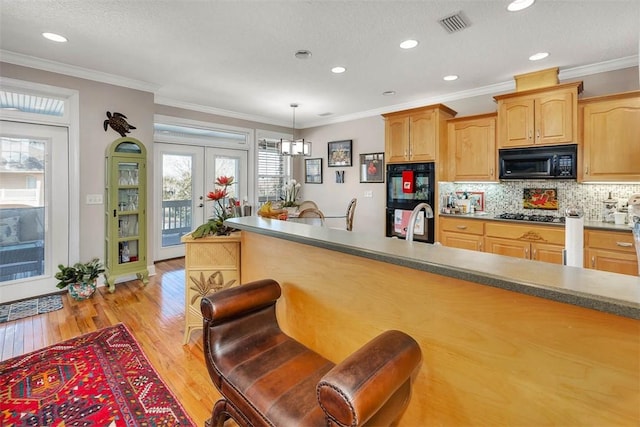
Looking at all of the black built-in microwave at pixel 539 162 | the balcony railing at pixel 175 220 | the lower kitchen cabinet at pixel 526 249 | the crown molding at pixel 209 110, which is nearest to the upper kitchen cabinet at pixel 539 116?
the black built-in microwave at pixel 539 162

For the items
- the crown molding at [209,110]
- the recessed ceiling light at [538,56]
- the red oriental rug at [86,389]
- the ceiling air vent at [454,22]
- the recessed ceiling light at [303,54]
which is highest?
the crown molding at [209,110]

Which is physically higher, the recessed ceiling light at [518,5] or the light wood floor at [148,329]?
the recessed ceiling light at [518,5]

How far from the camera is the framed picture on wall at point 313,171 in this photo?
6602 millimetres

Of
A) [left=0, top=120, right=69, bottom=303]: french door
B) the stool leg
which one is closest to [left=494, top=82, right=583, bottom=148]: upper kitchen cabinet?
the stool leg

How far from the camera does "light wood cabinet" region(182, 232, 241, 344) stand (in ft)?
8.01

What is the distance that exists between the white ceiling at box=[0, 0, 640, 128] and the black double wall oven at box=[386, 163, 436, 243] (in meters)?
1.17

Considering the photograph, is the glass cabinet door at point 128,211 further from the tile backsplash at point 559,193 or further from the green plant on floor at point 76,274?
the tile backsplash at point 559,193

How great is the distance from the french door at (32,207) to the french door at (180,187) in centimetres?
140

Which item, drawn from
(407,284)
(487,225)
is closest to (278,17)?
(407,284)

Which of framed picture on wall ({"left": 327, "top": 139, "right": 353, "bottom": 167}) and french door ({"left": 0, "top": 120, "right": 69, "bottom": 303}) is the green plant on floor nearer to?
french door ({"left": 0, "top": 120, "right": 69, "bottom": 303})

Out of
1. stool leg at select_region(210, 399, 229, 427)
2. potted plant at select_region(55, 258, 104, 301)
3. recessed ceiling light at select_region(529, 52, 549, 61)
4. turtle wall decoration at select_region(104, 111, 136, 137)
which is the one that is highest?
recessed ceiling light at select_region(529, 52, 549, 61)

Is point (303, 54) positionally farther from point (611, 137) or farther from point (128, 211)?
point (611, 137)

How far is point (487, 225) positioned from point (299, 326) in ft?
9.78

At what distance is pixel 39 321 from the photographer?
297 cm
